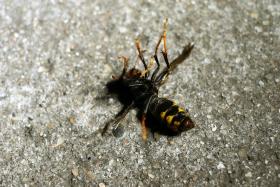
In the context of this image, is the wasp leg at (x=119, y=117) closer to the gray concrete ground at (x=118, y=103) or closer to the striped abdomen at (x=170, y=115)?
the gray concrete ground at (x=118, y=103)

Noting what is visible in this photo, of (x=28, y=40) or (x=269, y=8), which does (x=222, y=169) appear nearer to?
(x=269, y=8)

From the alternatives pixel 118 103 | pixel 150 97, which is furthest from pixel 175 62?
pixel 118 103

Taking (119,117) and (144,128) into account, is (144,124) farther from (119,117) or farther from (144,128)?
(119,117)

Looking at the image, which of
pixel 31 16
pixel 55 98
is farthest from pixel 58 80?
pixel 31 16

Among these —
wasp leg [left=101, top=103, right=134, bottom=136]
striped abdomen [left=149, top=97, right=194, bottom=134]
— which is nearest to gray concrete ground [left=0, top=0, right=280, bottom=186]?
wasp leg [left=101, top=103, right=134, bottom=136]

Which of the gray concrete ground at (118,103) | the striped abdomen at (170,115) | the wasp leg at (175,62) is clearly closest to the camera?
the striped abdomen at (170,115)

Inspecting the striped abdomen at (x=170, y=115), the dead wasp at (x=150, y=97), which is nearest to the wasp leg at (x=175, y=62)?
the dead wasp at (x=150, y=97)

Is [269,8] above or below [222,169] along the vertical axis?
above
